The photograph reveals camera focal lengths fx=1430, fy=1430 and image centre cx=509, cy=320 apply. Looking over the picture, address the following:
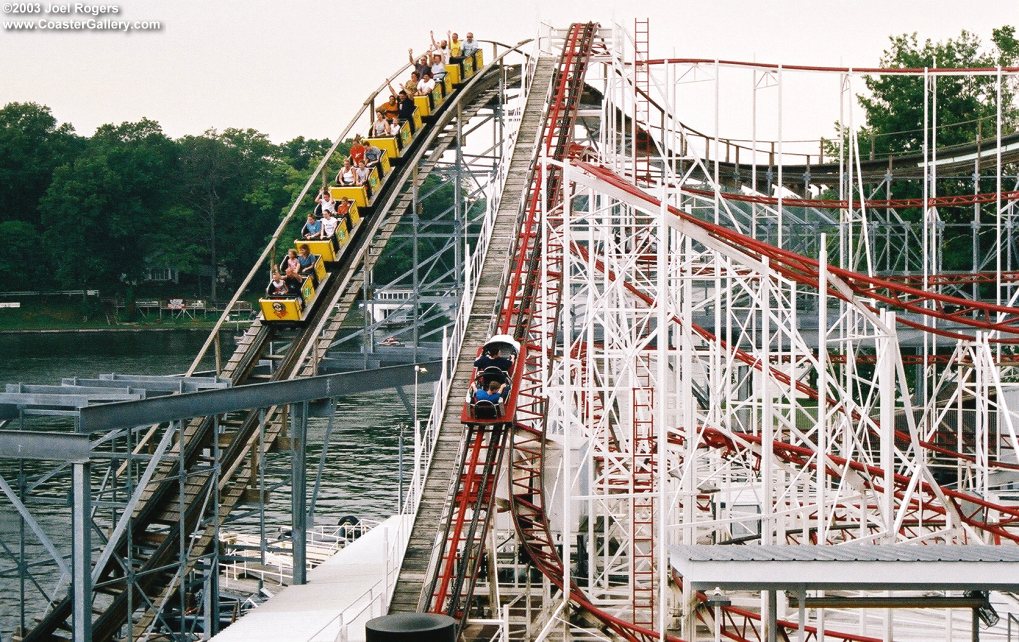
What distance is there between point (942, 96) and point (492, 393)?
1708 inches

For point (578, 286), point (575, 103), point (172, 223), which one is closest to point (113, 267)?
point (172, 223)

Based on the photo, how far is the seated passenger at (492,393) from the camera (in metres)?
21.0

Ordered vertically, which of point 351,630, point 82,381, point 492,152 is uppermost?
point 492,152

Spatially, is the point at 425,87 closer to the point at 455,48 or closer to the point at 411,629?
the point at 455,48

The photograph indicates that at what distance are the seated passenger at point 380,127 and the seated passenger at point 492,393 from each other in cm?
1134

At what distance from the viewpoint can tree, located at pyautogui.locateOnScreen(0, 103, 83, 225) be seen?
263 feet

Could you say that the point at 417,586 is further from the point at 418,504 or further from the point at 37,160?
the point at 37,160

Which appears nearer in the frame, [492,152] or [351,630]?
[351,630]

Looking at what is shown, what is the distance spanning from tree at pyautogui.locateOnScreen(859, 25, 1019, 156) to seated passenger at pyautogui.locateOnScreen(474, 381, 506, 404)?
39.3 meters

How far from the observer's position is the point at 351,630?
19594mm

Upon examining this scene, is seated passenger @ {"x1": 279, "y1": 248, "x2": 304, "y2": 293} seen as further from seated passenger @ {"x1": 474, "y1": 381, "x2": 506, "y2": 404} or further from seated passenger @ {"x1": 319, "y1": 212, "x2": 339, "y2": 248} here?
seated passenger @ {"x1": 474, "y1": 381, "x2": 506, "y2": 404}

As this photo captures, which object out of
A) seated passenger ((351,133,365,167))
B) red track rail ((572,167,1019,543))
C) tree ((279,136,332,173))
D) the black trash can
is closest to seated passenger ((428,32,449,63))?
seated passenger ((351,133,365,167))

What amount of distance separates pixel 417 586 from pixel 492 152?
17.0m

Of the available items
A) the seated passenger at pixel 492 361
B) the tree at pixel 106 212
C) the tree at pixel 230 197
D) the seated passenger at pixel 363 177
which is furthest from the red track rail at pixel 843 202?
the tree at pixel 230 197
